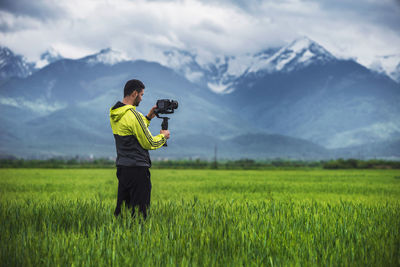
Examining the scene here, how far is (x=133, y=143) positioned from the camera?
232 inches

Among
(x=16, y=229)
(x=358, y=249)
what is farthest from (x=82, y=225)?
(x=358, y=249)

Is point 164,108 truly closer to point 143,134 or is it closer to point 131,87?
point 143,134

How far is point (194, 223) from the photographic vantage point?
5793 mm

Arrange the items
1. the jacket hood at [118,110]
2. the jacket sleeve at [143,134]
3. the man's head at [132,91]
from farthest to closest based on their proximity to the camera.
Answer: the man's head at [132,91] < the jacket hood at [118,110] < the jacket sleeve at [143,134]

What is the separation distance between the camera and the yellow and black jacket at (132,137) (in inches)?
226

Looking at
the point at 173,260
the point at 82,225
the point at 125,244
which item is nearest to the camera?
the point at 173,260

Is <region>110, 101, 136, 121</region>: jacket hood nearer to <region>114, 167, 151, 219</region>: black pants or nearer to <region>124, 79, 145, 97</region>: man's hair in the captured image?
<region>124, 79, 145, 97</region>: man's hair

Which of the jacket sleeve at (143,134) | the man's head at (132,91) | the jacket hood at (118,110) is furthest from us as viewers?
the man's head at (132,91)

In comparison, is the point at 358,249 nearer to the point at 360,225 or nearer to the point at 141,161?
the point at 360,225

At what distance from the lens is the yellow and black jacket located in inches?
226

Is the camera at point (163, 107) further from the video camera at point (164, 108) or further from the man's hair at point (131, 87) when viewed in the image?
the man's hair at point (131, 87)

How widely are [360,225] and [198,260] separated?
3.34 m

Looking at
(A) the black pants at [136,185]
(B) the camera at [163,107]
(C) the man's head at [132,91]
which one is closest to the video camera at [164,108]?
(B) the camera at [163,107]

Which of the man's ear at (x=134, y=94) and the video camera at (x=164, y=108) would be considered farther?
the man's ear at (x=134, y=94)
